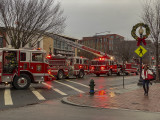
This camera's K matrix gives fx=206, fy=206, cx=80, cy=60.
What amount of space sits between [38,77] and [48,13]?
9431 millimetres

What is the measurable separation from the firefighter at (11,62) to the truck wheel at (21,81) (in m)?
0.63

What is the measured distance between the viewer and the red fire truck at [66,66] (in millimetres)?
21688

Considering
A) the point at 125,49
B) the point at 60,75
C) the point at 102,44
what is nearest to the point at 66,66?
the point at 60,75

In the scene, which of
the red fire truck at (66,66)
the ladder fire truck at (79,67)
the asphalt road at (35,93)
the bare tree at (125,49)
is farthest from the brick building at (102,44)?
the asphalt road at (35,93)

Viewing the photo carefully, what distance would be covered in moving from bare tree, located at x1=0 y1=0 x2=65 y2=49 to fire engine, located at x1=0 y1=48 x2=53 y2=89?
7711 millimetres

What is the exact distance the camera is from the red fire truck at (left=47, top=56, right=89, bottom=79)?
71.2ft

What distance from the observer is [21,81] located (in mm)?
13258

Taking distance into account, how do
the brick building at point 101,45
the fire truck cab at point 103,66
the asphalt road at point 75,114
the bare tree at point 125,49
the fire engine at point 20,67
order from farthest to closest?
the brick building at point 101,45, the bare tree at point 125,49, the fire truck cab at point 103,66, the fire engine at point 20,67, the asphalt road at point 75,114

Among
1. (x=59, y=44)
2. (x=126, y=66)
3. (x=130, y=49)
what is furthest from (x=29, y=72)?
(x=59, y=44)

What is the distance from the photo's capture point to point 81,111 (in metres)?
7.34

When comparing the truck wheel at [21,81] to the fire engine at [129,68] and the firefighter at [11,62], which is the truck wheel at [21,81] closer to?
the firefighter at [11,62]

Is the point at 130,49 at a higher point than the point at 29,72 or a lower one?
higher

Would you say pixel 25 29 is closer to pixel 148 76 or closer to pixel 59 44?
pixel 148 76

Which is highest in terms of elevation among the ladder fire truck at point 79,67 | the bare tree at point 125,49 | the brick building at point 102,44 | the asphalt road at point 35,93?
the brick building at point 102,44
